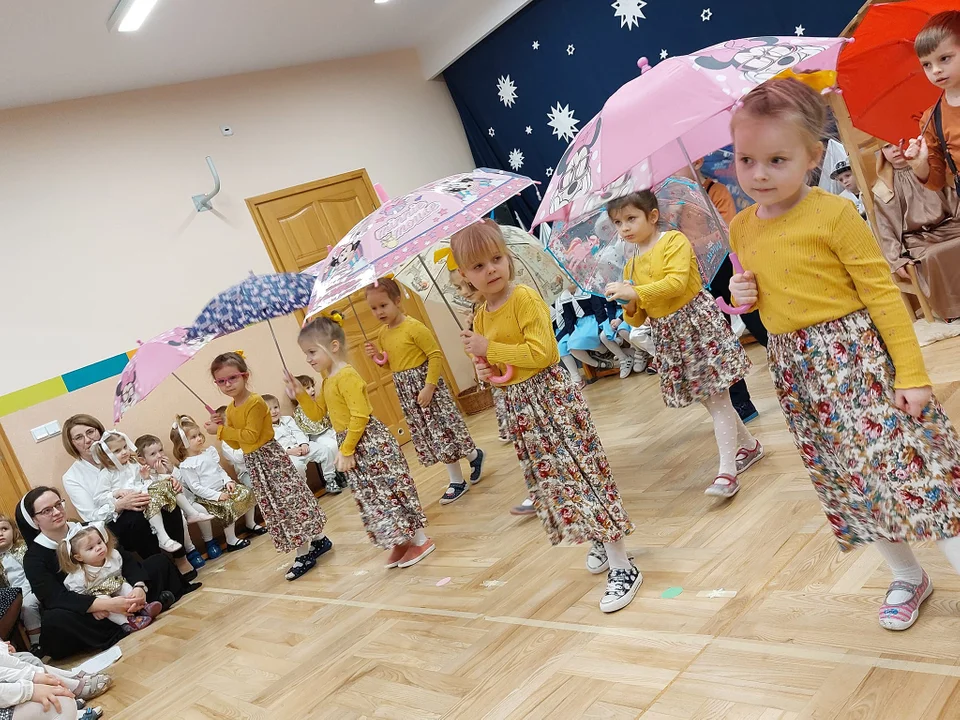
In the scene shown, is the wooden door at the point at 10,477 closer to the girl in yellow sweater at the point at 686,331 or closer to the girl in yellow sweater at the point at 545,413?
the girl in yellow sweater at the point at 545,413

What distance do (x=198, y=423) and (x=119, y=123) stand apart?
7.43 feet

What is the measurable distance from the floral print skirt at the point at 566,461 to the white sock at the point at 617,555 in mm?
43

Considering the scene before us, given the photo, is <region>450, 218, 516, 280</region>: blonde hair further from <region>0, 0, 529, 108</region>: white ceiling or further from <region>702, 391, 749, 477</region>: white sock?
<region>0, 0, 529, 108</region>: white ceiling

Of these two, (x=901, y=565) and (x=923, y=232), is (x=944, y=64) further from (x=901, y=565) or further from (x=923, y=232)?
(x=923, y=232)

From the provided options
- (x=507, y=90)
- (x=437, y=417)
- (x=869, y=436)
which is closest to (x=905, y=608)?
(x=869, y=436)

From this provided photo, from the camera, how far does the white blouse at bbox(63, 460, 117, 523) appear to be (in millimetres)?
4934

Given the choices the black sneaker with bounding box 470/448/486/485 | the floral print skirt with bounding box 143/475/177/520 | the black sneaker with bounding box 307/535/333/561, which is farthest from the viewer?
the floral print skirt with bounding box 143/475/177/520

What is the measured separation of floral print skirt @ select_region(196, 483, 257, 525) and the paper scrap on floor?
4.38 ft

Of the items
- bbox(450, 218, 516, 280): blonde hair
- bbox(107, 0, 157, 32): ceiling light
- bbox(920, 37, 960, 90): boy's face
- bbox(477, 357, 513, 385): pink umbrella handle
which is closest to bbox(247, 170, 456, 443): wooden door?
bbox(107, 0, 157, 32): ceiling light

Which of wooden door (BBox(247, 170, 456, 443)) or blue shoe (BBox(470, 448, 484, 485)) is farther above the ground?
wooden door (BBox(247, 170, 456, 443))

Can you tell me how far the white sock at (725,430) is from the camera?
9.86 ft

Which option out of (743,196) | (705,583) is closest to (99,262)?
(743,196)

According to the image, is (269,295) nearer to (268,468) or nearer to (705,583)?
(268,468)

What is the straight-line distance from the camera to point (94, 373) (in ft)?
18.0
